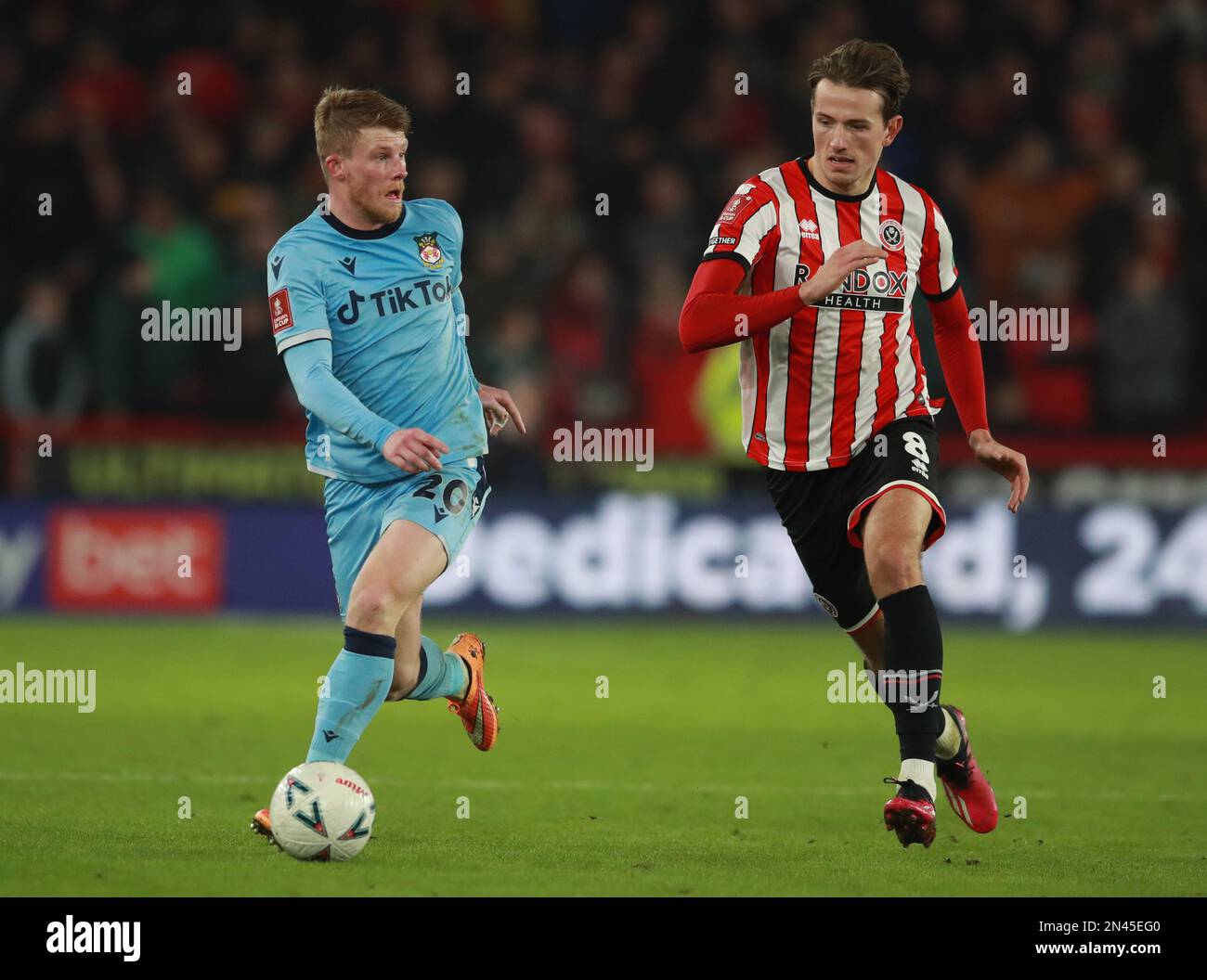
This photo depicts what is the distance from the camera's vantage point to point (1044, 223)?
50.1 feet

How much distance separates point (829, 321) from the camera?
6.36 metres

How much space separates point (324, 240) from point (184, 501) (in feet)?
25.7

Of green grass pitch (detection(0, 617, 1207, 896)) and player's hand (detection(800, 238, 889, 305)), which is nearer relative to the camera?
green grass pitch (detection(0, 617, 1207, 896))

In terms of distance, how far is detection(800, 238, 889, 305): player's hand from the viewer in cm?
580

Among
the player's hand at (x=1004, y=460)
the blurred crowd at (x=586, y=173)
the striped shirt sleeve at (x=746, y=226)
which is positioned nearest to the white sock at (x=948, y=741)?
the player's hand at (x=1004, y=460)

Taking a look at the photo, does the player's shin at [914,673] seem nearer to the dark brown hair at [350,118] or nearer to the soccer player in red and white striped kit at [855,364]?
the soccer player in red and white striped kit at [855,364]

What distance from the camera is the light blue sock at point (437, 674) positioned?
6.63 meters

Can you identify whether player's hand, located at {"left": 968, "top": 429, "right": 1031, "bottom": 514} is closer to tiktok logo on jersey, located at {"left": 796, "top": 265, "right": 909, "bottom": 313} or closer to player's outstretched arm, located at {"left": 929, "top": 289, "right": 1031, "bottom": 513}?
player's outstretched arm, located at {"left": 929, "top": 289, "right": 1031, "bottom": 513}

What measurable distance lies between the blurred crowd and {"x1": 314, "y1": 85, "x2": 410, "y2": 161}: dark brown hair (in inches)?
305

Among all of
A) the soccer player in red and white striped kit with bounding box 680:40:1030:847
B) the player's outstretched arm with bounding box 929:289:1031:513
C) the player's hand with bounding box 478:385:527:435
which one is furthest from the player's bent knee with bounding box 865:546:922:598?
the player's hand with bounding box 478:385:527:435
